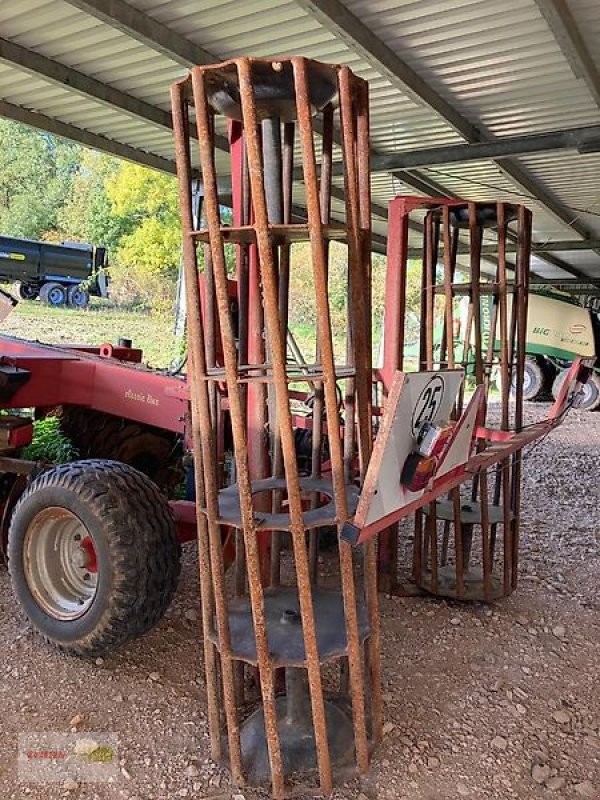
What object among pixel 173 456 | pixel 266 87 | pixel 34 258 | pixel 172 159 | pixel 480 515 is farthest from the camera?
pixel 34 258

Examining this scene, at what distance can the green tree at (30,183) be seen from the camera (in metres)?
24.4

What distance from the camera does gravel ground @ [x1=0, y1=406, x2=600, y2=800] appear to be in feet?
8.07

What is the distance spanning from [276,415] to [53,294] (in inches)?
627

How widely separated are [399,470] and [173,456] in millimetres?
2982

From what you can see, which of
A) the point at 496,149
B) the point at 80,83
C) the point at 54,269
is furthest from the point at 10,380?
the point at 54,269

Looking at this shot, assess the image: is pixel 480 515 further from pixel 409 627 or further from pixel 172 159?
pixel 172 159

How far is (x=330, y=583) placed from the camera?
4.23m

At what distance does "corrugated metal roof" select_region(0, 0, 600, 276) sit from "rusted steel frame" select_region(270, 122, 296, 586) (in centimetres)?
212

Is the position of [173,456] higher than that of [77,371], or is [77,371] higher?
[77,371]

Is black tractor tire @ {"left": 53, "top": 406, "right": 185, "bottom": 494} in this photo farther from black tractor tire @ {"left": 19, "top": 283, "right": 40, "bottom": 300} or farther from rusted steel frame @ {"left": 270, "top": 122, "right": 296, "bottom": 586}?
black tractor tire @ {"left": 19, "top": 283, "right": 40, "bottom": 300}

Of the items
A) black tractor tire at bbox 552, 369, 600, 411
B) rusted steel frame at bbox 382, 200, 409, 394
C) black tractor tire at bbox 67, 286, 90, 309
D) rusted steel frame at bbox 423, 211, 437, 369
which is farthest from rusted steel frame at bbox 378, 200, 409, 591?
black tractor tire at bbox 67, 286, 90, 309

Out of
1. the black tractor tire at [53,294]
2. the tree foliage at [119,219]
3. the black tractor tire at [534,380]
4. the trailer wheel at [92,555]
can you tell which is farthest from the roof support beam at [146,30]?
the black tractor tire at [53,294]

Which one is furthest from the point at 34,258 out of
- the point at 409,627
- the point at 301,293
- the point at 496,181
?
the point at 409,627

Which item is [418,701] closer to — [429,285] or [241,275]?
[241,275]
